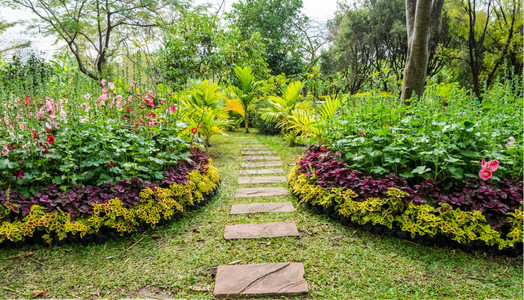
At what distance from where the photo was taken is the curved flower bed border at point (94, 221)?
2111 mm

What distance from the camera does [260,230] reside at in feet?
7.76

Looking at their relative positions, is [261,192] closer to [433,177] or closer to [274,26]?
[433,177]

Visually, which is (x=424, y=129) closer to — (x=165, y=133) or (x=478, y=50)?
(x=165, y=133)


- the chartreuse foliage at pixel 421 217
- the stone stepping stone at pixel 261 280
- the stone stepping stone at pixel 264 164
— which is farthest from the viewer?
the stone stepping stone at pixel 264 164

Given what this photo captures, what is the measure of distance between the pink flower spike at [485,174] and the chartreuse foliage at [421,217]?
0.85ft

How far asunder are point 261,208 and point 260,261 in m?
0.86

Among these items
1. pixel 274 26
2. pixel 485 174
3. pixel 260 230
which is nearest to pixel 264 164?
pixel 260 230

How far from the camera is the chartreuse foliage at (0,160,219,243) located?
6.91 ft

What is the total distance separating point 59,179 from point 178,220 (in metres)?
1.00

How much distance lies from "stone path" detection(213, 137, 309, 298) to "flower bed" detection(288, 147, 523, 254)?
484 mm

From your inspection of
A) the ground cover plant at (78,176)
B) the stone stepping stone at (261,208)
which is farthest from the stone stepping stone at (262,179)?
the ground cover plant at (78,176)

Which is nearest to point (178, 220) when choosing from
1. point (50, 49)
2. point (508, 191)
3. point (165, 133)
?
point (165, 133)

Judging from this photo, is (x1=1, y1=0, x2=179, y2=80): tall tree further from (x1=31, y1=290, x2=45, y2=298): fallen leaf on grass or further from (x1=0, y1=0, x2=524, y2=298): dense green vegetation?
(x1=31, y1=290, x2=45, y2=298): fallen leaf on grass

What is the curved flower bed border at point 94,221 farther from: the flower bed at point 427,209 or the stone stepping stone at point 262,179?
the flower bed at point 427,209
